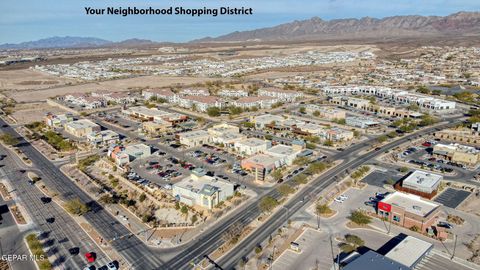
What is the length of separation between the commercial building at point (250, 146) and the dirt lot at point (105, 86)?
64.3 metres

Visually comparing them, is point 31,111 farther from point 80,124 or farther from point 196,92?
point 196,92

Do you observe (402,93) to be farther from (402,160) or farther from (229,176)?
(229,176)

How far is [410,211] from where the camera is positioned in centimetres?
3070

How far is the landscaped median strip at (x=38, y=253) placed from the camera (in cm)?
2508

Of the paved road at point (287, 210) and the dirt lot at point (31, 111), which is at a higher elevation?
the dirt lot at point (31, 111)

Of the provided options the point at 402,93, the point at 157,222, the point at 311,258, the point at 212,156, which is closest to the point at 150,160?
the point at 212,156

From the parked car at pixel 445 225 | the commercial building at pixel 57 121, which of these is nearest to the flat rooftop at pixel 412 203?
the parked car at pixel 445 225

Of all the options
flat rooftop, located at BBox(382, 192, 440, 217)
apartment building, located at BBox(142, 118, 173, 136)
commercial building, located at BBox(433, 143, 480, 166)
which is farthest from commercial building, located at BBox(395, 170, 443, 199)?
apartment building, located at BBox(142, 118, 173, 136)

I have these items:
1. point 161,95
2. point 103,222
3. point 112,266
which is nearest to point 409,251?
point 112,266

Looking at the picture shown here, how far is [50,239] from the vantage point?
95.6ft

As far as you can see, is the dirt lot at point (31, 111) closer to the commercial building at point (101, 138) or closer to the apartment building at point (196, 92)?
the commercial building at point (101, 138)

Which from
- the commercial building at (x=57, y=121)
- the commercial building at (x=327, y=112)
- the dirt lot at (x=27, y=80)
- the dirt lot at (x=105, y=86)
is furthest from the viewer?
the dirt lot at (x=27, y=80)

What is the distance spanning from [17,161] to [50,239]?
2348 cm

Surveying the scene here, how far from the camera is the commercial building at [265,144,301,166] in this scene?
4466cm
